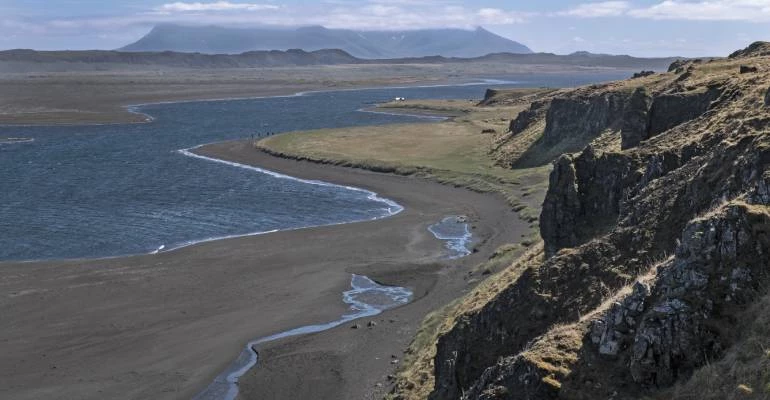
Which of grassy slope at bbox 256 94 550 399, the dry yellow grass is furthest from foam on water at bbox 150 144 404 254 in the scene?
the dry yellow grass

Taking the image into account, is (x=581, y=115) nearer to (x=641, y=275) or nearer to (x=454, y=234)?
(x=454, y=234)

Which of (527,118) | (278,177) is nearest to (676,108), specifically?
(278,177)

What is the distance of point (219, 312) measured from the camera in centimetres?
4378

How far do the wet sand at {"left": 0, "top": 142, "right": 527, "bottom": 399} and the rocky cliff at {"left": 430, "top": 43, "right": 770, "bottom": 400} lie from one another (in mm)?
10748

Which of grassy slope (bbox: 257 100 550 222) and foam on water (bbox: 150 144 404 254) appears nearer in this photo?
foam on water (bbox: 150 144 404 254)

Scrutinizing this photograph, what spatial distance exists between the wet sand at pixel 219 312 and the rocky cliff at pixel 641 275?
1075cm

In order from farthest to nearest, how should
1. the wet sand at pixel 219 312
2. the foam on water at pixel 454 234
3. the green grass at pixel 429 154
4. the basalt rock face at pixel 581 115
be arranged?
the basalt rock face at pixel 581 115 → the green grass at pixel 429 154 → the foam on water at pixel 454 234 → the wet sand at pixel 219 312

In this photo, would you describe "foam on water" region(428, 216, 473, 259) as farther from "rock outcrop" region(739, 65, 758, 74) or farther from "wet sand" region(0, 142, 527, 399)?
"rock outcrop" region(739, 65, 758, 74)

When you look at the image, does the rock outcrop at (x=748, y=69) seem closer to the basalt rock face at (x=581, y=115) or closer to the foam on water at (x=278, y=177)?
the foam on water at (x=278, y=177)

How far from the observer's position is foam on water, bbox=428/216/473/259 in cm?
5653

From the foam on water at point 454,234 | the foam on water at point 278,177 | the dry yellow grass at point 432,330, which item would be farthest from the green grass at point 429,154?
the dry yellow grass at point 432,330

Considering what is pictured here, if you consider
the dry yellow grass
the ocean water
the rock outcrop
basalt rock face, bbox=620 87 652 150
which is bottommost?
the ocean water

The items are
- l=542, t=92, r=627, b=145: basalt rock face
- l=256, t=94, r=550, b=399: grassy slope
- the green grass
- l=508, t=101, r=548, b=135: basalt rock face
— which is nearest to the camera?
l=256, t=94, r=550, b=399: grassy slope

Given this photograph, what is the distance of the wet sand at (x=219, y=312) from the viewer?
1379 inches
